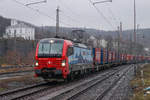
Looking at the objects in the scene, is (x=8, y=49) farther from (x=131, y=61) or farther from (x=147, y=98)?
(x=147, y=98)

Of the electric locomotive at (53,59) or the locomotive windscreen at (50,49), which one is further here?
the locomotive windscreen at (50,49)

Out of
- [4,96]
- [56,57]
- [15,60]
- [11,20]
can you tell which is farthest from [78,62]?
[11,20]

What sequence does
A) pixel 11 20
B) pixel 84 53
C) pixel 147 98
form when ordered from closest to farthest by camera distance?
pixel 147 98, pixel 84 53, pixel 11 20

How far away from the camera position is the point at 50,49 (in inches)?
584

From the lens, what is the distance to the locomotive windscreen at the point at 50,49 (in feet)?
48.0

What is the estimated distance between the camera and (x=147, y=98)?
33.3ft

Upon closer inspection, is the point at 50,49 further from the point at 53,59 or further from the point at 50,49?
the point at 53,59

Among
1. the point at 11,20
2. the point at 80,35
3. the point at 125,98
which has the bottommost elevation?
the point at 125,98

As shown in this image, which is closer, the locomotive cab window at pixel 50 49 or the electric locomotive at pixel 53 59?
the electric locomotive at pixel 53 59

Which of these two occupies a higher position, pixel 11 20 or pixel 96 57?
pixel 11 20

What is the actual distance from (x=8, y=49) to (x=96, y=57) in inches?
1160

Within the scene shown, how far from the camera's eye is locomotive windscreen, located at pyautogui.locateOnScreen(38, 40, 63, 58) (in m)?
14.6

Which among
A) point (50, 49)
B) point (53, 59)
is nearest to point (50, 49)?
point (50, 49)

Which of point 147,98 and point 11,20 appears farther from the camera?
point 11,20
